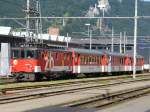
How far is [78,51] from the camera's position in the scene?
54.8 metres

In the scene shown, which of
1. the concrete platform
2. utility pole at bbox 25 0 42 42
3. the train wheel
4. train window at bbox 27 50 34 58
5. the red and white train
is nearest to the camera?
the concrete platform

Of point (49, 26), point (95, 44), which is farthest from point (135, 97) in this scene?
point (49, 26)

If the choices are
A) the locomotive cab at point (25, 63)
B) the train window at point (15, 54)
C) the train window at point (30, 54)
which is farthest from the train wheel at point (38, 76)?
the train window at point (15, 54)


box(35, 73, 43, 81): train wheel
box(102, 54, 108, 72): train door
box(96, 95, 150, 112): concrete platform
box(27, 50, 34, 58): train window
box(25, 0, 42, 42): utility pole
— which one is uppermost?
box(25, 0, 42, 42): utility pole

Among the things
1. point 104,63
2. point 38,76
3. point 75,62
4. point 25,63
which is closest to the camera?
point 25,63

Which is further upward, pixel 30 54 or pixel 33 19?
pixel 33 19

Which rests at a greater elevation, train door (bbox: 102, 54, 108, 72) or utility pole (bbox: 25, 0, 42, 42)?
utility pole (bbox: 25, 0, 42, 42)

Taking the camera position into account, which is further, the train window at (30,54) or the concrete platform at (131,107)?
the train window at (30,54)

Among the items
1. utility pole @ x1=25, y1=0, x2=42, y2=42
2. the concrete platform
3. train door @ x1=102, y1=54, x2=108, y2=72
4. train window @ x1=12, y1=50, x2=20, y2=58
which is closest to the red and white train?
train window @ x1=12, y1=50, x2=20, y2=58

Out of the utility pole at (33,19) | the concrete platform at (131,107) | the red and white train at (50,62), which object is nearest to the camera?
the concrete platform at (131,107)

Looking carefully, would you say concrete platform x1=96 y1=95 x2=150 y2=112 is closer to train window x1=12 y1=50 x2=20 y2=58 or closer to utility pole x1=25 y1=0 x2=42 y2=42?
train window x1=12 y1=50 x2=20 y2=58

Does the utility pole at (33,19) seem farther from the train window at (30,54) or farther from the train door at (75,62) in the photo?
the train window at (30,54)

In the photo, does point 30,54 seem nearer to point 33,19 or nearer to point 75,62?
point 75,62

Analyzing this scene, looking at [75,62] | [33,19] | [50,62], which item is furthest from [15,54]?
[33,19]
